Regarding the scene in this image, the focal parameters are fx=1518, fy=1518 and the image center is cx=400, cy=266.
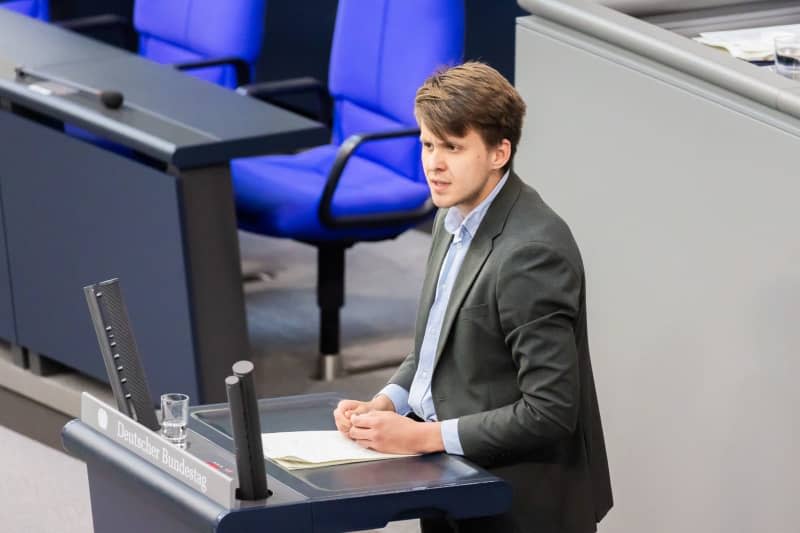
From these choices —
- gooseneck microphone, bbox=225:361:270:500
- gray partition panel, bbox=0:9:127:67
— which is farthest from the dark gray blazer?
gray partition panel, bbox=0:9:127:67

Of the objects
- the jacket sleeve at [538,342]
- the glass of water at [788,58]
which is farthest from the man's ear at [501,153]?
the glass of water at [788,58]

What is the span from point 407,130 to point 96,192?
992 millimetres

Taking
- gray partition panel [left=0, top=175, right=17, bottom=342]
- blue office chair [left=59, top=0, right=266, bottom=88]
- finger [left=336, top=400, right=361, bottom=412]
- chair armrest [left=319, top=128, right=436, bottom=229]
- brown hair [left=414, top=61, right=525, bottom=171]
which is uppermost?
brown hair [left=414, top=61, right=525, bottom=171]

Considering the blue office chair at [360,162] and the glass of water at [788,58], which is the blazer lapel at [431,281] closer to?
the glass of water at [788,58]

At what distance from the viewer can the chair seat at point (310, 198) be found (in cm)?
438

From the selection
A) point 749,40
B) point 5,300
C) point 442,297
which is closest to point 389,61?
point 5,300

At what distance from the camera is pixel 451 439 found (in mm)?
2182

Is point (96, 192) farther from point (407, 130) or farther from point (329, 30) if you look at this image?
point (329, 30)

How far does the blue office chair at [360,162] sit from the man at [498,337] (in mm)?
2087

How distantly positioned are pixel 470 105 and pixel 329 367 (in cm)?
256

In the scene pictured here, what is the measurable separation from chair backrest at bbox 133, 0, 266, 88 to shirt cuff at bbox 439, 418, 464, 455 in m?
3.08

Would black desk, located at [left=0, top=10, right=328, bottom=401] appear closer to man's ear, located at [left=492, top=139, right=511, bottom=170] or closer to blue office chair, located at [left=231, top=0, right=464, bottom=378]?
blue office chair, located at [left=231, top=0, right=464, bottom=378]

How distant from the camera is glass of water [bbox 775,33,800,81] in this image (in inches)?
110

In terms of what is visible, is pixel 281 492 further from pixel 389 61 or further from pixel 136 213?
pixel 389 61
